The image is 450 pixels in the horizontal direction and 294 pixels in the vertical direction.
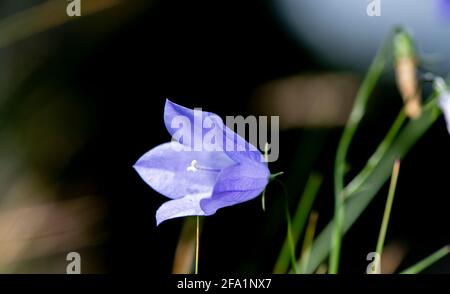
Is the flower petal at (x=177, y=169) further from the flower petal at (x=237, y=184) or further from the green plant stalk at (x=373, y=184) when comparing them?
the green plant stalk at (x=373, y=184)

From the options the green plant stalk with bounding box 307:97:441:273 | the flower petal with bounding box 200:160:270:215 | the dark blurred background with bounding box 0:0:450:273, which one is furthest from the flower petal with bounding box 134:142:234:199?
the dark blurred background with bounding box 0:0:450:273

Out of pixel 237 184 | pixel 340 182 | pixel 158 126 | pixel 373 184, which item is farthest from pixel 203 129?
pixel 158 126

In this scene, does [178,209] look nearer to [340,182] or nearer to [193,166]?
[193,166]

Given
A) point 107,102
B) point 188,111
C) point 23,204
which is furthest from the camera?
point 107,102

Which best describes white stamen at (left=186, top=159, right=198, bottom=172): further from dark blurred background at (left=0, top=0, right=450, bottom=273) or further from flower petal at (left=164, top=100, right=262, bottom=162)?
dark blurred background at (left=0, top=0, right=450, bottom=273)

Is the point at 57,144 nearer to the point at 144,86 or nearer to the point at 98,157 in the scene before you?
the point at 98,157

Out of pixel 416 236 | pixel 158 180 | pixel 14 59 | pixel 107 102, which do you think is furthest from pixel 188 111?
pixel 416 236

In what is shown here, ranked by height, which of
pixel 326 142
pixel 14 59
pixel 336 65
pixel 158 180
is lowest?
pixel 158 180
